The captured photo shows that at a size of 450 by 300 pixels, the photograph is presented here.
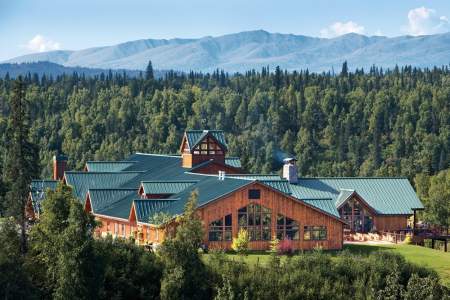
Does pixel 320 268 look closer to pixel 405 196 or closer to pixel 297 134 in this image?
pixel 405 196

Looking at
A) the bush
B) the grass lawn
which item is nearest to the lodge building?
the bush

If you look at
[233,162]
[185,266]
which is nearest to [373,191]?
[233,162]

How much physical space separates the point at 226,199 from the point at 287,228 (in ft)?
14.7

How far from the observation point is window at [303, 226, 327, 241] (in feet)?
222

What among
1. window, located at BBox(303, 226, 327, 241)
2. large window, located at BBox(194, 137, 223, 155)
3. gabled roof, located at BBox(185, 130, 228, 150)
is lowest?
window, located at BBox(303, 226, 327, 241)

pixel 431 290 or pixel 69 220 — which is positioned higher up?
pixel 69 220

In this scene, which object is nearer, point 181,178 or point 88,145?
point 181,178

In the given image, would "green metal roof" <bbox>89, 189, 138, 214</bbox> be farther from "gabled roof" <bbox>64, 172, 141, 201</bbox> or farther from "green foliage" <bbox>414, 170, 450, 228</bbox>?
"green foliage" <bbox>414, 170, 450, 228</bbox>

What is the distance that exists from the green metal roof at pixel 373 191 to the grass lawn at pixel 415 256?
825 cm

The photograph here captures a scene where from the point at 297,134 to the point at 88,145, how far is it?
1640 inches

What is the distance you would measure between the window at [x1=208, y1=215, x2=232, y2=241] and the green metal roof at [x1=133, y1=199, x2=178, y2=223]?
3564mm

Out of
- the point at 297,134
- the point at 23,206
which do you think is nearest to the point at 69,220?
the point at 23,206

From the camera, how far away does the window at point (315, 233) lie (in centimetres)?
6769

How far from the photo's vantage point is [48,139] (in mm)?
183875
